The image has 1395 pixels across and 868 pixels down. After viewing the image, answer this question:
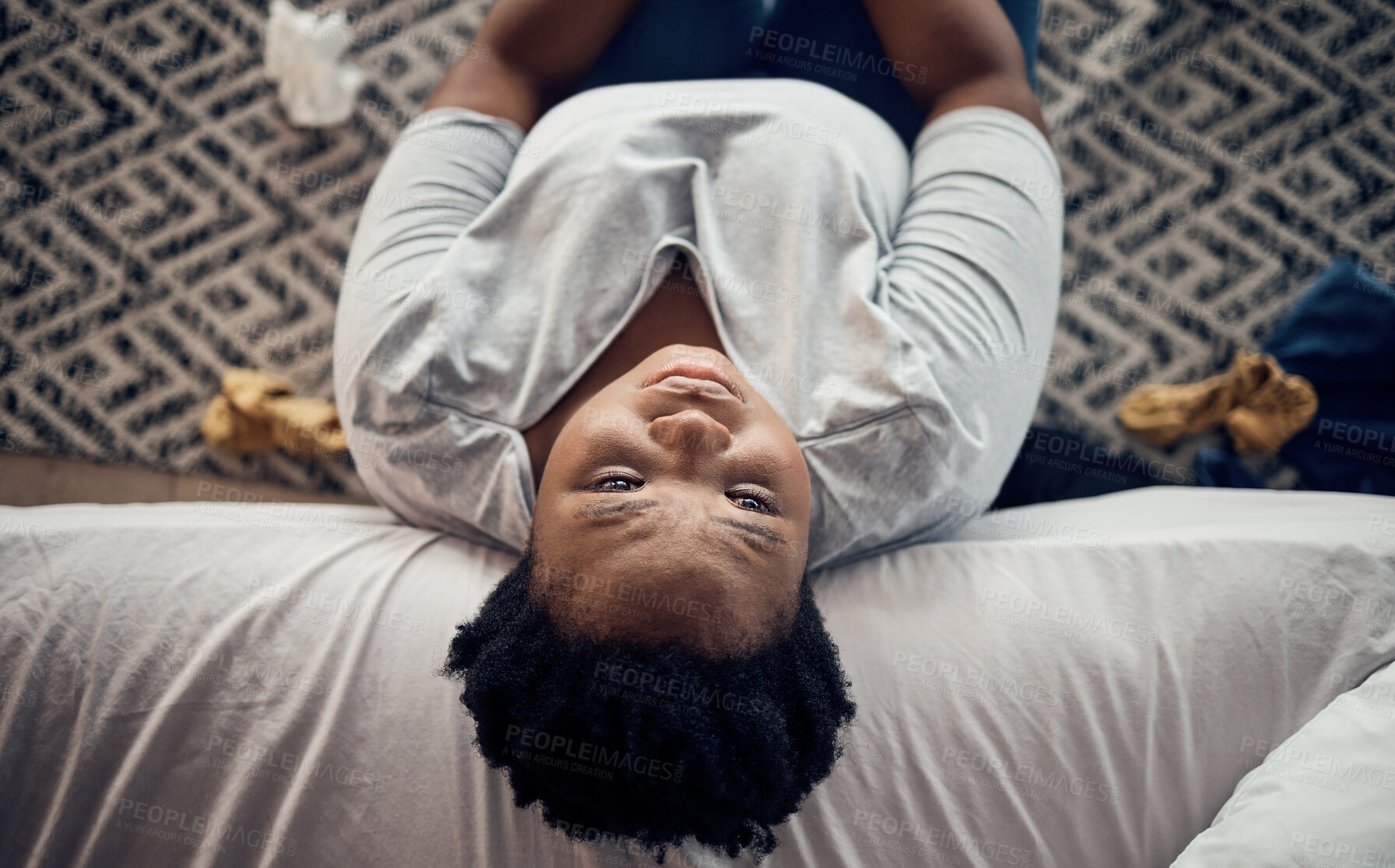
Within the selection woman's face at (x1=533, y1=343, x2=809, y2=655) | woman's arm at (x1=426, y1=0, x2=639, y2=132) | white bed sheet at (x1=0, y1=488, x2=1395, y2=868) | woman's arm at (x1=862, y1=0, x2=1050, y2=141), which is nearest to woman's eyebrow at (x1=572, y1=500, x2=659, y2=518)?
woman's face at (x1=533, y1=343, x2=809, y2=655)

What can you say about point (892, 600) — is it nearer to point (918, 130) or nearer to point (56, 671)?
point (918, 130)

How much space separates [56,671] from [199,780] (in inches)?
8.4

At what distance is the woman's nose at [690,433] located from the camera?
80 cm

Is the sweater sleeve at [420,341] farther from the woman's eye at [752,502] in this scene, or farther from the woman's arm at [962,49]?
the woman's arm at [962,49]

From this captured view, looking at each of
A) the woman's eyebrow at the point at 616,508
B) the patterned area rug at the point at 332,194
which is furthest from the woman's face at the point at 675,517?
the patterned area rug at the point at 332,194

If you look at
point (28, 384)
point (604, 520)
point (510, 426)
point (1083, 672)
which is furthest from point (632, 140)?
point (28, 384)

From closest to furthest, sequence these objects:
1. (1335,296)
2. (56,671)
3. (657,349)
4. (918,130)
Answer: (56,671), (657,349), (918,130), (1335,296)

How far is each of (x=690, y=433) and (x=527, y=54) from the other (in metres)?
0.76

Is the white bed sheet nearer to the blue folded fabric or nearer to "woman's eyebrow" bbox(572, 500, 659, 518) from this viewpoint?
"woman's eyebrow" bbox(572, 500, 659, 518)

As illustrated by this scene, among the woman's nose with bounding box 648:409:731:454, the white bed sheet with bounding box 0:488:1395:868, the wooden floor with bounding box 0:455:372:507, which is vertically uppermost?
the woman's nose with bounding box 648:409:731:454

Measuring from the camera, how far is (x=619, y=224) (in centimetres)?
107

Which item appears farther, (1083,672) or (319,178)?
(319,178)

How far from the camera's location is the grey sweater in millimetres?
1000

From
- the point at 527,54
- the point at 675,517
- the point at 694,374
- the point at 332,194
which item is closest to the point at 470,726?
the point at 675,517
